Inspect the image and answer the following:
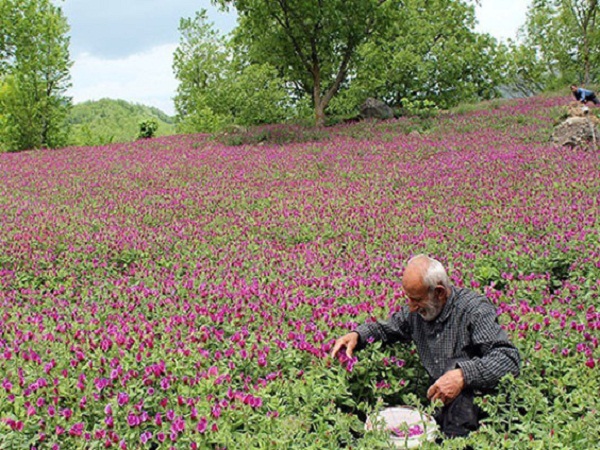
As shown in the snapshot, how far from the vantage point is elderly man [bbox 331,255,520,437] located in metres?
3.48

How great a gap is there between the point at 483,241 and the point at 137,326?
433 cm

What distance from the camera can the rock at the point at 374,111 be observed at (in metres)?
24.0

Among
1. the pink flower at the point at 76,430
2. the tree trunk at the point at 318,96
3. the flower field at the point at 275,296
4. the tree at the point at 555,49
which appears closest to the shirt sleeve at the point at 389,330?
the flower field at the point at 275,296

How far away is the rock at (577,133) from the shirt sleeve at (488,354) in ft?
34.7

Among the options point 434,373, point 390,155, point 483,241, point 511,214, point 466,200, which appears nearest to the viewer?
point 434,373

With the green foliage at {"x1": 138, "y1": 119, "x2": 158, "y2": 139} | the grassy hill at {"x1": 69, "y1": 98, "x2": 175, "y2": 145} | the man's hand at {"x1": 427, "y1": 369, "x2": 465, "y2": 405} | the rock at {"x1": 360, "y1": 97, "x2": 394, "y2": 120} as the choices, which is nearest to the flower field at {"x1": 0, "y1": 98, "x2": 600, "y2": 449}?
the man's hand at {"x1": 427, "y1": 369, "x2": 465, "y2": 405}

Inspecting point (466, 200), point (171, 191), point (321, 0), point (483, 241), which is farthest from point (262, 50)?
point (483, 241)

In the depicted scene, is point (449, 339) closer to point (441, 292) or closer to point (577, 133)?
point (441, 292)

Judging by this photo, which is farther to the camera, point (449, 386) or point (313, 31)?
point (313, 31)

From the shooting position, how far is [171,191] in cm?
1112

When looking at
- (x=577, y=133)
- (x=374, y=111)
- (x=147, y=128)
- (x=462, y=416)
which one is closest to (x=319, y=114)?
(x=374, y=111)

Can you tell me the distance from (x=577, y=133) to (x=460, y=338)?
431 inches

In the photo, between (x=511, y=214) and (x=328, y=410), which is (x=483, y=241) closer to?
(x=511, y=214)

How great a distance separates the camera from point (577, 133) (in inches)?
504
